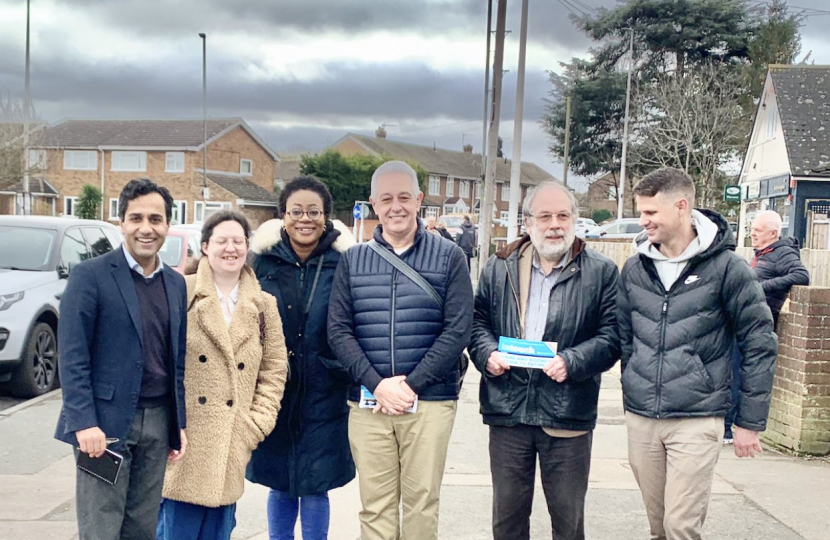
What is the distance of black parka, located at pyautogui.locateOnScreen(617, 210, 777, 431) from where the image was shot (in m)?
3.48

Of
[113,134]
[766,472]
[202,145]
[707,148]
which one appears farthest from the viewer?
[113,134]

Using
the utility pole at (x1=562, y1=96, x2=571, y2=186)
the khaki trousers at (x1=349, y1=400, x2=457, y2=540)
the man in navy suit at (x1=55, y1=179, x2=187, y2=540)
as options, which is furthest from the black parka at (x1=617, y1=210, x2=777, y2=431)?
the utility pole at (x1=562, y1=96, x2=571, y2=186)

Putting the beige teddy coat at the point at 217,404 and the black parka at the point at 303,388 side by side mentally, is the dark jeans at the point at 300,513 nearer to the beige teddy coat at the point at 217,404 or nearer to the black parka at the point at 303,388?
the black parka at the point at 303,388

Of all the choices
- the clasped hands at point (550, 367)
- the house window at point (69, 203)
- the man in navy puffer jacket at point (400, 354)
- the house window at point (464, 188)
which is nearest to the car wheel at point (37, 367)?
the man in navy puffer jacket at point (400, 354)

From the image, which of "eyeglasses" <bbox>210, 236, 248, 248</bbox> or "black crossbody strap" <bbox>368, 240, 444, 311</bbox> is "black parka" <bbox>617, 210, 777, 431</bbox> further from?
"eyeglasses" <bbox>210, 236, 248, 248</bbox>

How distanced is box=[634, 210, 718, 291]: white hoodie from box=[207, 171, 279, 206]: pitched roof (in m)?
46.6

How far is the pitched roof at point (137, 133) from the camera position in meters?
49.8

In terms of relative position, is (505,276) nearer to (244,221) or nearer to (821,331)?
(244,221)

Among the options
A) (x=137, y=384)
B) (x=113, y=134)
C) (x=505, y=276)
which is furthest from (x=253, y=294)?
(x=113, y=134)

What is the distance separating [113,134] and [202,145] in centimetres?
797

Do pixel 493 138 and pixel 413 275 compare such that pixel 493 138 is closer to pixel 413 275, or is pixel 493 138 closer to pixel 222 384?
pixel 413 275

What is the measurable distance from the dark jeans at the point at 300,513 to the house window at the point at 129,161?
4969cm

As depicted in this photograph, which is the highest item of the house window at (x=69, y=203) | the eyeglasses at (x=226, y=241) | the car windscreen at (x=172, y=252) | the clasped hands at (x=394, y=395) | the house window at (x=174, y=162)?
the house window at (x=174, y=162)

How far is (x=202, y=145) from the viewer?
4875cm
